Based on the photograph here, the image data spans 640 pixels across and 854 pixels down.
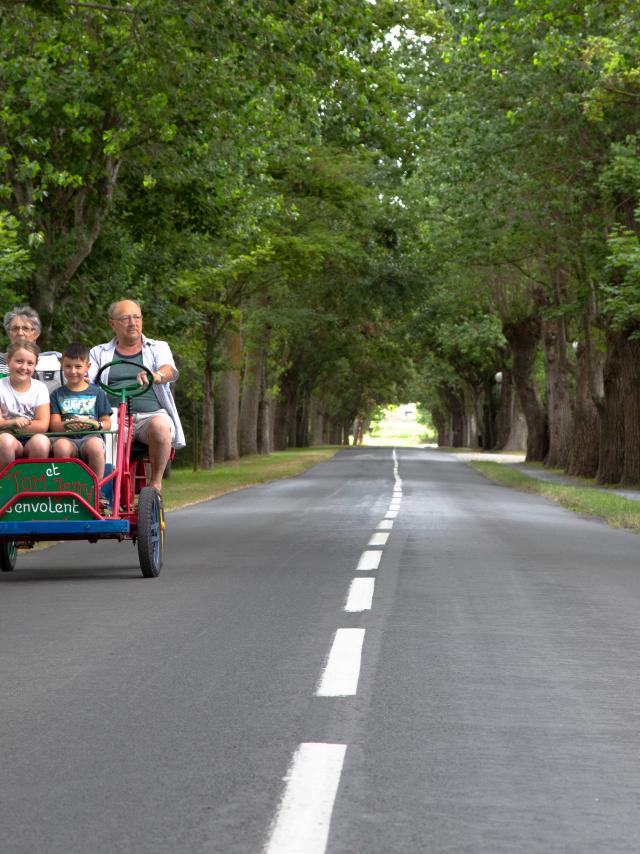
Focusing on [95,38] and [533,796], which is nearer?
[533,796]

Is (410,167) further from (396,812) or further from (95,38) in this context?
(396,812)

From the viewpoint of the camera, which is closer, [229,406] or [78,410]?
[78,410]

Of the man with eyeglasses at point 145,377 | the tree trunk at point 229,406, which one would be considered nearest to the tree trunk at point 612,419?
the tree trunk at point 229,406

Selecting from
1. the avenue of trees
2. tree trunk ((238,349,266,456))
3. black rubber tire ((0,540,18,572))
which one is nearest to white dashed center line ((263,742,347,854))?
black rubber tire ((0,540,18,572))

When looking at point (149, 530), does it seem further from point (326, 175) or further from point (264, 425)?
point (264, 425)

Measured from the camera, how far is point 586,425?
38938 mm

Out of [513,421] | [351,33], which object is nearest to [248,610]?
[351,33]

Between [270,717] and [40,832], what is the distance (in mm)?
1664

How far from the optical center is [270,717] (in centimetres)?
550

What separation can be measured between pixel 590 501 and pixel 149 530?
14.8 metres

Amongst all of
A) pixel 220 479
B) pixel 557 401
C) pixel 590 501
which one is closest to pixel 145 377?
pixel 590 501

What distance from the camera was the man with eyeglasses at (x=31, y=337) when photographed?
10625 mm

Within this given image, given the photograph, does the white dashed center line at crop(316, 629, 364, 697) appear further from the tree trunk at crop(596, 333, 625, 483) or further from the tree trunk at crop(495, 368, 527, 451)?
the tree trunk at crop(495, 368, 527, 451)

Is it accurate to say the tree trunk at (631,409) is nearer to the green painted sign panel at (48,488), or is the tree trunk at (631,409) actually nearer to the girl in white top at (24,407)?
the girl in white top at (24,407)
